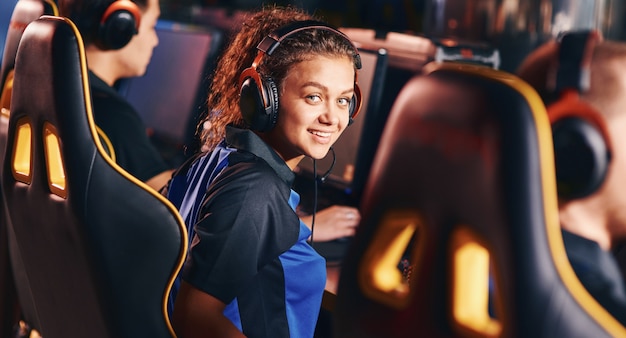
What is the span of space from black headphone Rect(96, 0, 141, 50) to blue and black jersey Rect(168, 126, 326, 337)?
0.81 metres

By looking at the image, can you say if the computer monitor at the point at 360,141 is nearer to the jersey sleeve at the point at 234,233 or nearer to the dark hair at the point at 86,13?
the dark hair at the point at 86,13

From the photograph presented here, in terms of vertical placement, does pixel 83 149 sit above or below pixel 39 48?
below

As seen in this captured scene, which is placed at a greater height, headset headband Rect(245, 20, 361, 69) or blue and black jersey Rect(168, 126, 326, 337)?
headset headband Rect(245, 20, 361, 69)

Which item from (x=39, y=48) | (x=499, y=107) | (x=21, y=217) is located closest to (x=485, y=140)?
(x=499, y=107)

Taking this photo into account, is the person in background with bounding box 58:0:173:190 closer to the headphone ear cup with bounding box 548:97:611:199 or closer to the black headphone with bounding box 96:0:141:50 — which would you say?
the black headphone with bounding box 96:0:141:50

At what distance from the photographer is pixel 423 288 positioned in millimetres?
864

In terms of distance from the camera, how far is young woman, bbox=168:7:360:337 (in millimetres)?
1192

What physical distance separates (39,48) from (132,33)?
829 mm

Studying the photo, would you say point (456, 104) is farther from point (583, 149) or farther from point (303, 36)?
point (303, 36)

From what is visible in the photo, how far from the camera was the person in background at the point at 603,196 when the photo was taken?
1.01 m

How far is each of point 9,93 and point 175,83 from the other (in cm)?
134

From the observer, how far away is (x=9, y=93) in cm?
172

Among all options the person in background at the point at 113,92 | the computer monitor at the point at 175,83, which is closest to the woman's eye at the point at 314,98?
the person in background at the point at 113,92

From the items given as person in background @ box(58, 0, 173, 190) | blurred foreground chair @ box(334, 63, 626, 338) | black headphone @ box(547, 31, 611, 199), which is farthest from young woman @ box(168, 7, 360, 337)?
person in background @ box(58, 0, 173, 190)
